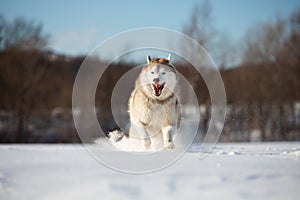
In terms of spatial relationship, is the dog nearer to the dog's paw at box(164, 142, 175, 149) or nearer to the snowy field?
the dog's paw at box(164, 142, 175, 149)

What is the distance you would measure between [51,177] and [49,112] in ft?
65.9

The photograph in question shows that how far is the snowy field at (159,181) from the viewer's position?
2.90m

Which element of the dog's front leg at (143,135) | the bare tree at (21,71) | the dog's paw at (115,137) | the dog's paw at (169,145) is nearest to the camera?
the dog's paw at (169,145)

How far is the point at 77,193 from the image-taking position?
9.61 ft

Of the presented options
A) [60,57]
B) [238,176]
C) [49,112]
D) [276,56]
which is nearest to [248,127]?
[276,56]

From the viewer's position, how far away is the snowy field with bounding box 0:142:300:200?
290 cm

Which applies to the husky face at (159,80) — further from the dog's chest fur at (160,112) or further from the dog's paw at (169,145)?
the dog's paw at (169,145)

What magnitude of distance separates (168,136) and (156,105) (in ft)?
1.73

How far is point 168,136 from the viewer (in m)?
4.93

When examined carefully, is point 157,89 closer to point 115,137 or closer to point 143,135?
point 143,135

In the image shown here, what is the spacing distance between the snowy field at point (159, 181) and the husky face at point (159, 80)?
64.1 inches

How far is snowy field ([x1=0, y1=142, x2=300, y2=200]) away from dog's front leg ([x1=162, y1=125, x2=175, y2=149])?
1.11 m

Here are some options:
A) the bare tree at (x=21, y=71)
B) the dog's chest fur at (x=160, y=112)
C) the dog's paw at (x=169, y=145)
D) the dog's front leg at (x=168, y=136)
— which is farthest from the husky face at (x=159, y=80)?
the bare tree at (x=21, y=71)

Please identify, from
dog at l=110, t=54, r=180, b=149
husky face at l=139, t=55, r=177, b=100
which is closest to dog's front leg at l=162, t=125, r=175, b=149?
dog at l=110, t=54, r=180, b=149
